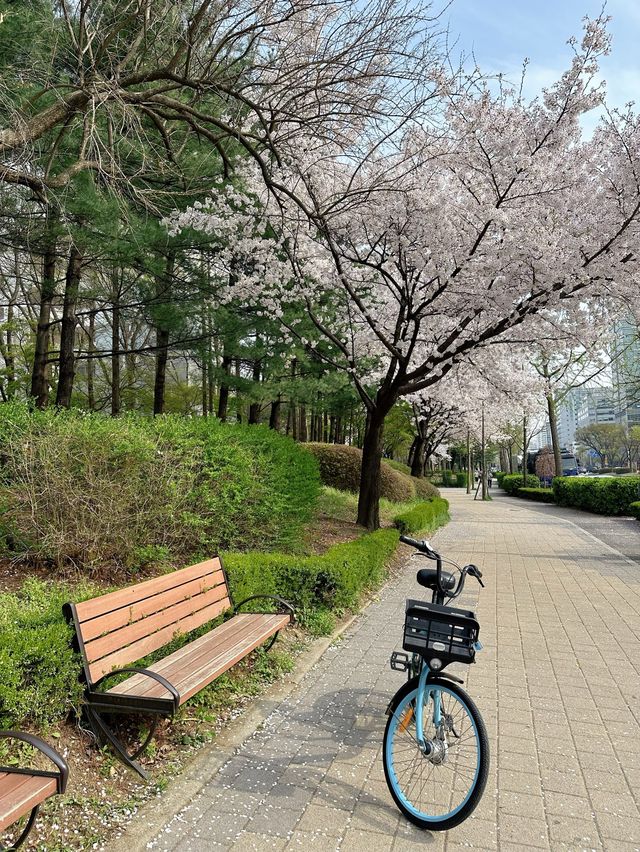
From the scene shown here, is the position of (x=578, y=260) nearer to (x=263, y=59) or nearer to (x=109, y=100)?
(x=263, y=59)

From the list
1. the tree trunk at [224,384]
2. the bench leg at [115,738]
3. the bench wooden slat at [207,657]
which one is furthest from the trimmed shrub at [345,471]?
the bench leg at [115,738]

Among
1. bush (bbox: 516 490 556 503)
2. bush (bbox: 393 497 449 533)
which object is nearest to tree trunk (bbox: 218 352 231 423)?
bush (bbox: 393 497 449 533)

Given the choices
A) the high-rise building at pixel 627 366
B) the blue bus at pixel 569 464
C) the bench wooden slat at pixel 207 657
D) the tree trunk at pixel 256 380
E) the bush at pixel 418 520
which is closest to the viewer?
the bench wooden slat at pixel 207 657

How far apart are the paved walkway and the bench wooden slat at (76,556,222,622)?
3.40ft

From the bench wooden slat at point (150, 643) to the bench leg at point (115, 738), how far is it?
0.17 meters

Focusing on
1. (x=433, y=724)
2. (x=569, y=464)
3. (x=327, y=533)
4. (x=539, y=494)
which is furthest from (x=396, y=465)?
(x=569, y=464)

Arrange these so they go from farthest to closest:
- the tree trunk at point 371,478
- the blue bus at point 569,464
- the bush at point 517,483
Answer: the blue bus at point 569,464
the bush at point 517,483
the tree trunk at point 371,478

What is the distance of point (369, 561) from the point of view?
7707 mm

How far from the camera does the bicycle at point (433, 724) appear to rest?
2920mm

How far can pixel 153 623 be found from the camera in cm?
381

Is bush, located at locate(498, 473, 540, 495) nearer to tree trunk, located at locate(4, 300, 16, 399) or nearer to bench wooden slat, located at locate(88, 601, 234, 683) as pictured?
tree trunk, located at locate(4, 300, 16, 399)

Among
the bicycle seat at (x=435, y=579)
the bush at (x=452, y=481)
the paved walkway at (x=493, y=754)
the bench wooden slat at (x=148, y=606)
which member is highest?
the bush at (x=452, y=481)

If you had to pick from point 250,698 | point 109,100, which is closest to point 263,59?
point 109,100

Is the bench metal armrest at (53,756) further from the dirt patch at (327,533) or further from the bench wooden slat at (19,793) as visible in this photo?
the dirt patch at (327,533)
